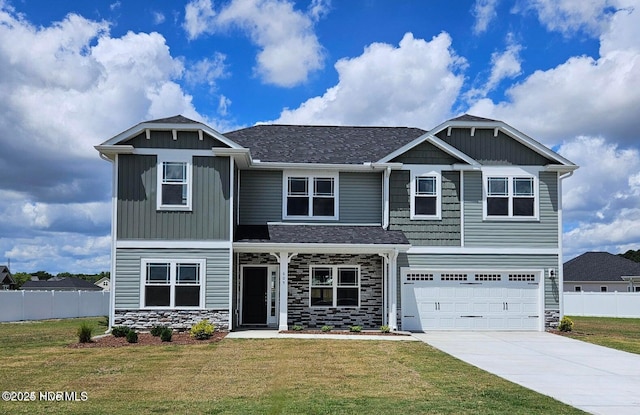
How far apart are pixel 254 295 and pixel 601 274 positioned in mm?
35791

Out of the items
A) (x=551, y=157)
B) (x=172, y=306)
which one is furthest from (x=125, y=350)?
(x=551, y=157)

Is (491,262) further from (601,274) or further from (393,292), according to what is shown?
(601,274)

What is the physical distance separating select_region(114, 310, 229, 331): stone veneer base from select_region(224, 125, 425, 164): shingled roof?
19.1ft

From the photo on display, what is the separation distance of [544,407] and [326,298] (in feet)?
42.9

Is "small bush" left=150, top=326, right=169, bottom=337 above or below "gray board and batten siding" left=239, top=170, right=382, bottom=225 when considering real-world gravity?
below

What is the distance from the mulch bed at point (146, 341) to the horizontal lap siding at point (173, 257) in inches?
43.3

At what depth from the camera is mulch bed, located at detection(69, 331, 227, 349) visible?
17797 mm

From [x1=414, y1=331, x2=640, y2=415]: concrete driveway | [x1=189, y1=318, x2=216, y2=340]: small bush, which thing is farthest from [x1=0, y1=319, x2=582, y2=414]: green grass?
[x1=189, y1=318, x2=216, y2=340]: small bush

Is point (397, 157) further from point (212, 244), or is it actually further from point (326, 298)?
point (212, 244)

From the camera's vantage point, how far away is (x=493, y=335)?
69.4 ft

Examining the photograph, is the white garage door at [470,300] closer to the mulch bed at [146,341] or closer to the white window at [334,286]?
the white window at [334,286]

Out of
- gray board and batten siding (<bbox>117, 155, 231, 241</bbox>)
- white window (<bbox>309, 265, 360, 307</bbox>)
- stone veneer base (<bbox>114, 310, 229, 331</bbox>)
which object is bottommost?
stone veneer base (<bbox>114, 310, 229, 331</bbox>)

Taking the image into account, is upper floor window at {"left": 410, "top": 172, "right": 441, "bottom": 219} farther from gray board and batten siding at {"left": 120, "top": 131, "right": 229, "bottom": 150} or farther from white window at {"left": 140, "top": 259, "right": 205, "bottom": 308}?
white window at {"left": 140, "top": 259, "right": 205, "bottom": 308}

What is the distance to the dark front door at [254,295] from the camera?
2303 centimetres
